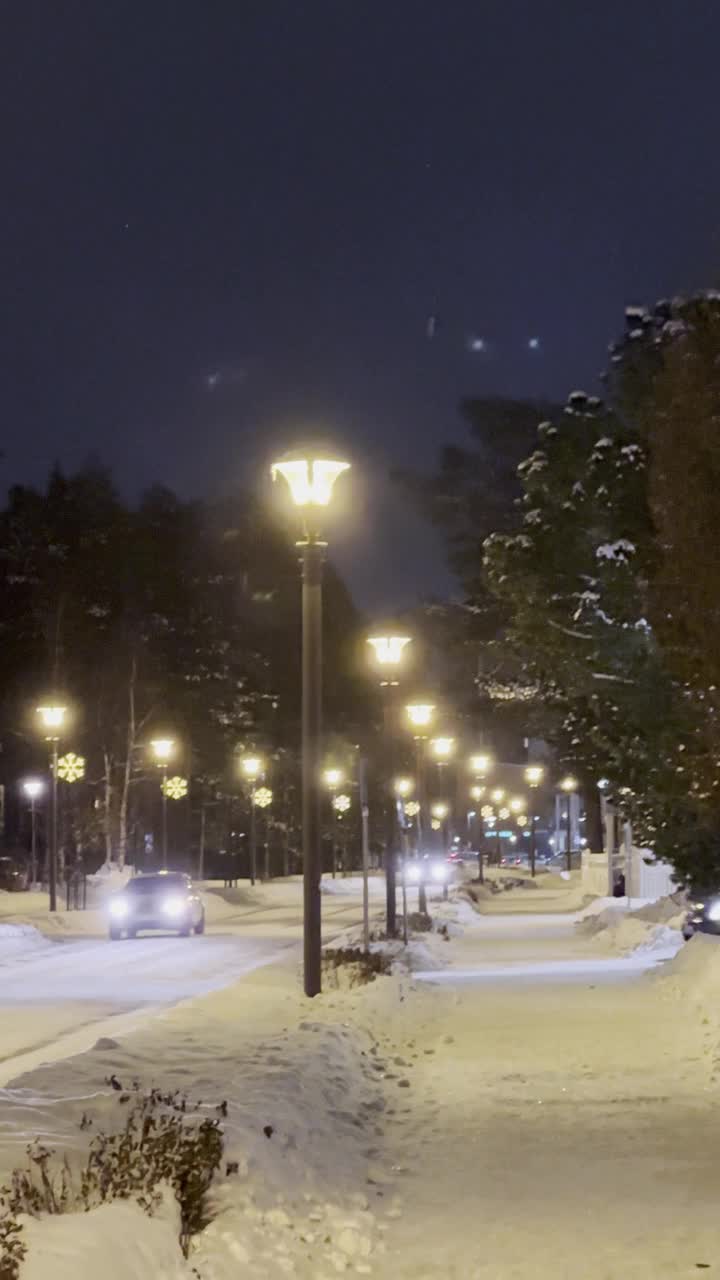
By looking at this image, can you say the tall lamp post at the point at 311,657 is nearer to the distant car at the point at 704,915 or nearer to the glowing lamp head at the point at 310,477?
the glowing lamp head at the point at 310,477

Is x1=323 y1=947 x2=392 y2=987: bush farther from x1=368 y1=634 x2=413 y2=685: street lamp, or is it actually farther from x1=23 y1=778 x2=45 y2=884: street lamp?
x1=23 y1=778 x2=45 y2=884: street lamp

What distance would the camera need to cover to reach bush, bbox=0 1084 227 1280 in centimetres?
790

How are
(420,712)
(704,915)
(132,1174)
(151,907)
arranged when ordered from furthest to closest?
(151,907) → (420,712) → (704,915) → (132,1174)

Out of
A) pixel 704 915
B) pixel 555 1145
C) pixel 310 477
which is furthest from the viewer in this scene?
pixel 704 915

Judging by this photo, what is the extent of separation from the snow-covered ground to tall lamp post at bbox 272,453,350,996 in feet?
2.99

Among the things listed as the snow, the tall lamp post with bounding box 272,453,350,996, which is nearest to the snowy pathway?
the tall lamp post with bounding box 272,453,350,996

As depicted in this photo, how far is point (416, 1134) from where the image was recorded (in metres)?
13.3

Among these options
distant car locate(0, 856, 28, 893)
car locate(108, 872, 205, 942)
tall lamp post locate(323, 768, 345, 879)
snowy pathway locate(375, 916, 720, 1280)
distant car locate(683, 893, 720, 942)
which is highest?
tall lamp post locate(323, 768, 345, 879)

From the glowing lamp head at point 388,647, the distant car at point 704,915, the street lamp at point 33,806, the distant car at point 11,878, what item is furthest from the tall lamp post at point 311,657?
the distant car at point 11,878

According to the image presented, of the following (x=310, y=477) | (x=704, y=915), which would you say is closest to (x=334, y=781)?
(x=704, y=915)

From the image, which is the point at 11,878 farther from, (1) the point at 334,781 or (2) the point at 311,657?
(2) the point at 311,657

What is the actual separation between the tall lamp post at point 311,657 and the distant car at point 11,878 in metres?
47.6

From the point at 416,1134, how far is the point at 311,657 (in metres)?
7.47

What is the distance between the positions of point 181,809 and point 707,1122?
245ft
